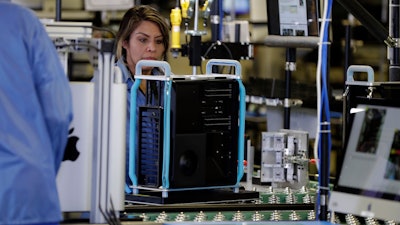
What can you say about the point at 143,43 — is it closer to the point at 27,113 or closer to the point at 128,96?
the point at 128,96

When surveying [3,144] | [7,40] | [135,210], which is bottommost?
[135,210]

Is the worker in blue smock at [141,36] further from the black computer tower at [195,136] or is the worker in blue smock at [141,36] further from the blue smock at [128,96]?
the black computer tower at [195,136]

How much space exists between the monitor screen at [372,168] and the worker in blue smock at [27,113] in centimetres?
102

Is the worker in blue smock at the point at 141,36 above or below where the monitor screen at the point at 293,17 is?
below

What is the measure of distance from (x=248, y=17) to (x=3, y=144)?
10.7m

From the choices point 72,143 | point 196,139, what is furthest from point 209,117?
point 72,143

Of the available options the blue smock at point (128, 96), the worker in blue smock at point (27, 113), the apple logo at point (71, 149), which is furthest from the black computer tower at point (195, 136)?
the worker in blue smock at point (27, 113)

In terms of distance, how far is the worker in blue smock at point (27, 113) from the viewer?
14.4 ft

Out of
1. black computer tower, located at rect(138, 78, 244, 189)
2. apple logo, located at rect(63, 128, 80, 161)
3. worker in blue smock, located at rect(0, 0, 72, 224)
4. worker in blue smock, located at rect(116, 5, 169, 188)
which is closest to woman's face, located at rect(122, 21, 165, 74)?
worker in blue smock, located at rect(116, 5, 169, 188)

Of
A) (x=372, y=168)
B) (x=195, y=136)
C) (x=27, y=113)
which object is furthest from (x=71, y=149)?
(x=372, y=168)

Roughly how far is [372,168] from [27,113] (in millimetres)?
1233

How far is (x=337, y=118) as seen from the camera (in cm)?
885

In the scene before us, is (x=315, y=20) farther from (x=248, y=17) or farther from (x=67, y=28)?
(x=248, y=17)

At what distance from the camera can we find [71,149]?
481cm
